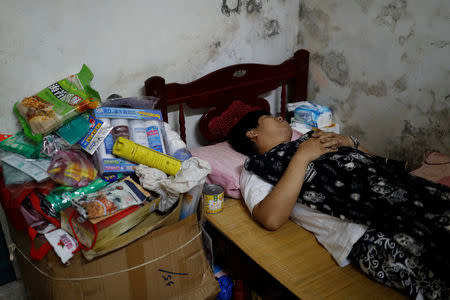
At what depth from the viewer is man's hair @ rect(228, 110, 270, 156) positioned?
174cm

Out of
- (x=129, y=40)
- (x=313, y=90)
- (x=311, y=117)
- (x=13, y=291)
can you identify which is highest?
(x=129, y=40)

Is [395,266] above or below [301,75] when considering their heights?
below

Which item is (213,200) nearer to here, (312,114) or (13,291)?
(312,114)

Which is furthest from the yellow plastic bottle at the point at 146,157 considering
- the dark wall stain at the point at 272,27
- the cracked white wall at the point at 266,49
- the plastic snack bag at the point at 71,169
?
the dark wall stain at the point at 272,27

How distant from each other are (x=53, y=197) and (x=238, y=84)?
3.82 feet

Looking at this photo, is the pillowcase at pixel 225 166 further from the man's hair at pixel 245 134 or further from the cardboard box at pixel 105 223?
the cardboard box at pixel 105 223

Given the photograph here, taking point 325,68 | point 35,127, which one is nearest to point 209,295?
point 35,127

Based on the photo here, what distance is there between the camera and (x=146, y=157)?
1310 mm

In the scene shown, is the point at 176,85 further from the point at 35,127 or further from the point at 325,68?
the point at 325,68

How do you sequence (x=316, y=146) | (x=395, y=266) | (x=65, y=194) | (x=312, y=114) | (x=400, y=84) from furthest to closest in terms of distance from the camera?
(x=312, y=114) < (x=400, y=84) < (x=316, y=146) < (x=65, y=194) < (x=395, y=266)

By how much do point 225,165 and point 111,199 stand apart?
0.67m

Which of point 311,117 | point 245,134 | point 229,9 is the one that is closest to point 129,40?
point 229,9

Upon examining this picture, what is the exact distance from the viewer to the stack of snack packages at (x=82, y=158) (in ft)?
3.66

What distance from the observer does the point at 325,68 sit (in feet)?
7.04
